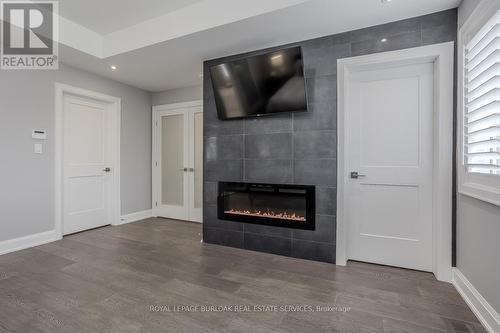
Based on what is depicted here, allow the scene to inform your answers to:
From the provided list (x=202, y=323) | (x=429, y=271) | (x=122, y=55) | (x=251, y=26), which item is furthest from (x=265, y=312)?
(x=122, y=55)

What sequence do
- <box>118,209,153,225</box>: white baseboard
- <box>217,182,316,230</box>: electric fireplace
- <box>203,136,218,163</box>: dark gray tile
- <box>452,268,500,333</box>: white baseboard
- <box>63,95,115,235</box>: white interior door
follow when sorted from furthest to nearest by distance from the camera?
<box>118,209,153,225</box>: white baseboard → <box>63,95,115,235</box>: white interior door → <box>203,136,218,163</box>: dark gray tile → <box>217,182,316,230</box>: electric fireplace → <box>452,268,500,333</box>: white baseboard

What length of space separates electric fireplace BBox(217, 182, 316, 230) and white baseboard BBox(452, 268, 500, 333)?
1.28m

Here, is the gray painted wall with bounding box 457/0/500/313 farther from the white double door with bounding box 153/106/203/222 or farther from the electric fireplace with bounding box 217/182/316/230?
the white double door with bounding box 153/106/203/222

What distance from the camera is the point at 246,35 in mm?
2707

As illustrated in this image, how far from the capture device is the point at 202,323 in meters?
1.71

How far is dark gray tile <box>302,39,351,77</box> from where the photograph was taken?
2641 mm

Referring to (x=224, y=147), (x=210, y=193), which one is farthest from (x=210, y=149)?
(x=210, y=193)

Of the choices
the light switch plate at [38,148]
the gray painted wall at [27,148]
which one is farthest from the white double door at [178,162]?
the light switch plate at [38,148]

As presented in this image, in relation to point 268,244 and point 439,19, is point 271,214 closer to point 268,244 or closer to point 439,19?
point 268,244

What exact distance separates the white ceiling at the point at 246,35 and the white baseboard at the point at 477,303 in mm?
2308

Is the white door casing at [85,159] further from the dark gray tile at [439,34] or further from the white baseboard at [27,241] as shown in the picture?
the dark gray tile at [439,34]

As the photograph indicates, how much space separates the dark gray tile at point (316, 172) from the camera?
2660 millimetres

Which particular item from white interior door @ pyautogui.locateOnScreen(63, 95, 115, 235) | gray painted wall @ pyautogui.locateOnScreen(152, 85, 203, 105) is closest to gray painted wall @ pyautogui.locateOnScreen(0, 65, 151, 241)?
white interior door @ pyautogui.locateOnScreen(63, 95, 115, 235)

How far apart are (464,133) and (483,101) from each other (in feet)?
1.22
